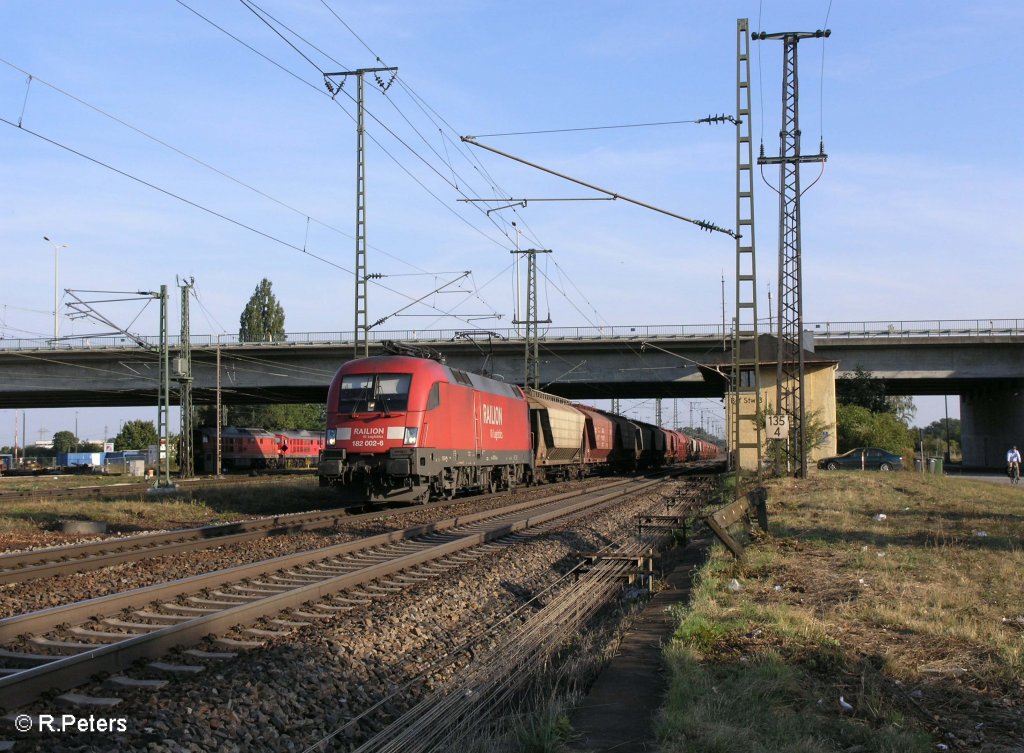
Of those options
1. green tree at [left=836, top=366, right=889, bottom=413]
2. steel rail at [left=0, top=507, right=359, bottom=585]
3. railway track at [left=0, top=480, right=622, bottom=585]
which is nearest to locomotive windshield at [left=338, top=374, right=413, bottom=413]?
railway track at [left=0, top=480, right=622, bottom=585]

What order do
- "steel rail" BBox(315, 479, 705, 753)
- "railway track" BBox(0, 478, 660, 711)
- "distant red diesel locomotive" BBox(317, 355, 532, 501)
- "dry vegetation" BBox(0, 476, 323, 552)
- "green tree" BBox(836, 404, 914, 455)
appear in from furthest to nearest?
"green tree" BBox(836, 404, 914, 455) < "distant red diesel locomotive" BBox(317, 355, 532, 501) < "dry vegetation" BBox(0, 476, 323, 552) < "railway track" BBox(0, 478, 660, 711) < "steel rail" BBox(315, 479, 705, 753)

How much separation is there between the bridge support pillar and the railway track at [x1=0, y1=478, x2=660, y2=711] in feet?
156

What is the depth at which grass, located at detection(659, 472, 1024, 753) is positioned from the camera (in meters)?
5.01

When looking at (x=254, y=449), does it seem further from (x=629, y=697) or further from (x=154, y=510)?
(x=629, y=697)

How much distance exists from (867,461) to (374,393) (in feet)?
83.7

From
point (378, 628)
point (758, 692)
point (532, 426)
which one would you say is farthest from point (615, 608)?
point (532, 426)

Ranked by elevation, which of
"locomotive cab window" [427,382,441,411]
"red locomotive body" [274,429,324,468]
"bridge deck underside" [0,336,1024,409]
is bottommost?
"red locomotive body" [274,429,324,468]

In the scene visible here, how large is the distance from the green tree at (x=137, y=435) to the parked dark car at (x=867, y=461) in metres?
82.2

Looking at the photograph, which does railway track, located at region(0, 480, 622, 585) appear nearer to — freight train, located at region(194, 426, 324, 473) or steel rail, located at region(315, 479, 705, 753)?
steel rail, located at region(315, 479, 705, 753)

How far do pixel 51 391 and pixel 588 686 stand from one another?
52.0m

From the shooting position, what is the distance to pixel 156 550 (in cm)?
1219

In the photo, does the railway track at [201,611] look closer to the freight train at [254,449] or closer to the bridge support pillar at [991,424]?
the freight train at [254,449]

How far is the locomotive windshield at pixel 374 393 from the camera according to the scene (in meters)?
19.4

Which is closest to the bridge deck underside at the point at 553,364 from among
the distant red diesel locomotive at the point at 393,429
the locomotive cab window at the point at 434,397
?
the distant red diesel locomotive at the point at 393,429
